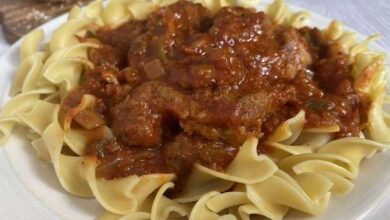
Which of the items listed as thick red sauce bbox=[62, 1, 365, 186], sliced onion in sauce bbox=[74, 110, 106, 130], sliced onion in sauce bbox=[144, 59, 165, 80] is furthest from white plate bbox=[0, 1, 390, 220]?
sliced onion in sauce bbox=[144, 59, 165, 80]

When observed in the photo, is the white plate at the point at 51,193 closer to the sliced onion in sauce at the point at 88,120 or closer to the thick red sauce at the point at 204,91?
the thick red sauce at the point at 204,91

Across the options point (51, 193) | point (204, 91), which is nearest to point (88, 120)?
point (51, 193)

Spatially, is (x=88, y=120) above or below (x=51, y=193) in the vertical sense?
above

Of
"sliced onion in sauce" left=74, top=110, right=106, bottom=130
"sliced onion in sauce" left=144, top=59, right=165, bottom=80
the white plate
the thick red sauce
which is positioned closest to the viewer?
the white plate

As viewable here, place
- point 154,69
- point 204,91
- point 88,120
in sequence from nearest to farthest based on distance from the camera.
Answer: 1. point 204,91
2. point 88,120
3. point 154,69

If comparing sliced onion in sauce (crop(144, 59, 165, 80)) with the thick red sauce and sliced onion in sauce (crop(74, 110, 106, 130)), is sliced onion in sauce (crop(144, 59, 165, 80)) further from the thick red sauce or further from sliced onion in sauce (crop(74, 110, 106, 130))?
sliced onion in sauce (crop(74, 110, 106, 130))

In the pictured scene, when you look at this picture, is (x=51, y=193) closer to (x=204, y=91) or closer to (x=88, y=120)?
(x=88, y=120)

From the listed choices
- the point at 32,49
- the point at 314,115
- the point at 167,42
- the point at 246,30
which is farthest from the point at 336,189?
the point at 32,49

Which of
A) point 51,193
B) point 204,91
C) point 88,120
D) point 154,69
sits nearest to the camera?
point 51,193
